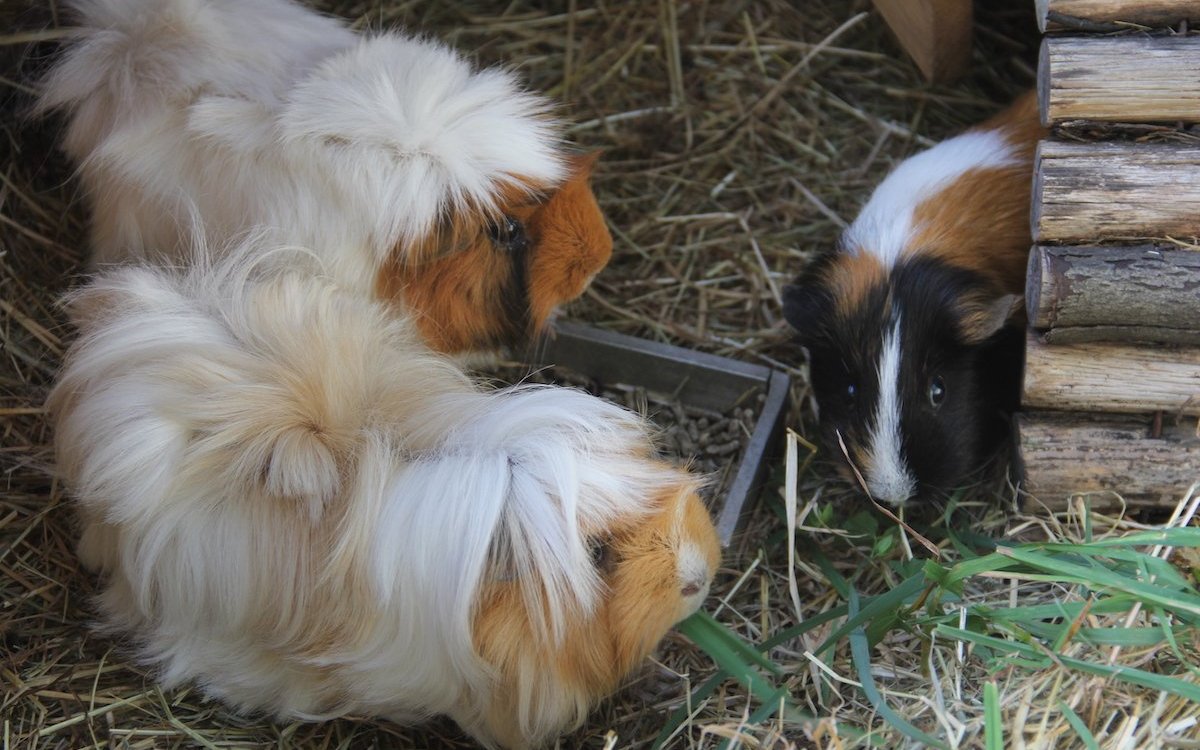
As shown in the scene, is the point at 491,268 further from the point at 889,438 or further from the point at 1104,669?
the point at 1104,669

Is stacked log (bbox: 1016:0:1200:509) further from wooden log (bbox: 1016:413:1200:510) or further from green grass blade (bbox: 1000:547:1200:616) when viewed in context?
green grass blade (bbox: 1000:547:1200:616)

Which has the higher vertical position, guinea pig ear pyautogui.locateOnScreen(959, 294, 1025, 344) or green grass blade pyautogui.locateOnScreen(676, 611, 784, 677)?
guinea pig ear pyautogui.locateOnScreen(959, 294, 1025, 344)

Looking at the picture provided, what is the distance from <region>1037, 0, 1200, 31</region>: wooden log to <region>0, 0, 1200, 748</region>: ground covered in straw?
870 mm

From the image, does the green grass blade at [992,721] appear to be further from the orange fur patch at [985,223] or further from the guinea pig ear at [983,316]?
the orange fur patch at [985,223]

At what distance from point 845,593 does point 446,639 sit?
832 millimetres

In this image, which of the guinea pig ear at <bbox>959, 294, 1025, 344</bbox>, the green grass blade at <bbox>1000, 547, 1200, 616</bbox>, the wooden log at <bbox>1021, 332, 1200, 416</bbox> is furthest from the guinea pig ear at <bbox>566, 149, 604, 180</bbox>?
the green grass blade at <bbox>1000, 547, 1200, 616</bbox>

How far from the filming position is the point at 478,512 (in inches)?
60.2

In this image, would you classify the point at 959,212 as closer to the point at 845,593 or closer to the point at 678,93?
the point at 845,593

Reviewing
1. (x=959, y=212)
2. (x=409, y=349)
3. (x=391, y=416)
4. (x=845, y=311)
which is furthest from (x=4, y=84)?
(x=959, y=212)

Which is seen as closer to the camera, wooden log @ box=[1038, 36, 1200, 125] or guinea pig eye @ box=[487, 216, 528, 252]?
wooden log @ box=[1038, 36, 1200, 125]

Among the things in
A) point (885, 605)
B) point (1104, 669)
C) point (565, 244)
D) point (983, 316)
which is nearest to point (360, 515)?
point (565, 244)

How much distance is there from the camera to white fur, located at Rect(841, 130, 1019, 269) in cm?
223

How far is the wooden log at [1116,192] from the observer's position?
1854 millimetres

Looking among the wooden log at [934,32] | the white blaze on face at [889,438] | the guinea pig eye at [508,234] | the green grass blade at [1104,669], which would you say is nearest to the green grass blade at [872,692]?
the green grass blade at [1104,669]
